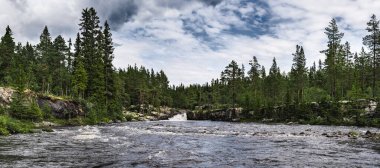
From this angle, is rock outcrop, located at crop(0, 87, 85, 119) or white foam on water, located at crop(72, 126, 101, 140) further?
rock outcrop, located at crop(0, 87, 85, 119)

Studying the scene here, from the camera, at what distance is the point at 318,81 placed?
125 metres

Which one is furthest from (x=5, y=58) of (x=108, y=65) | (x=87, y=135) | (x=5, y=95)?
(x=87, y=135)

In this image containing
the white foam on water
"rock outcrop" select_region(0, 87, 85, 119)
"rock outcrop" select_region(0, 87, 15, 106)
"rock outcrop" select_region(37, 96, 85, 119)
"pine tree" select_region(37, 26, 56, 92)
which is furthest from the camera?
"pine tree" select_region(37, 26, 56, 92)

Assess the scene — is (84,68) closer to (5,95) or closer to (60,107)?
(60,107)

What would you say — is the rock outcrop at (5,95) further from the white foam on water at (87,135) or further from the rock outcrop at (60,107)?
the white foam on water at (87,135)

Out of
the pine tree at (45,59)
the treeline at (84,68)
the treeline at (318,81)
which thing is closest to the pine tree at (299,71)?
the treeline at (318,81)

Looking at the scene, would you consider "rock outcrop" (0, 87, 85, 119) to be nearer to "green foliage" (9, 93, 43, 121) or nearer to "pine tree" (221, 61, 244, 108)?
"green foliage" (9, 93, 43, 121)

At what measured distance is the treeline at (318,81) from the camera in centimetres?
7471

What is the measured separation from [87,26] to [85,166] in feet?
Answer: 219

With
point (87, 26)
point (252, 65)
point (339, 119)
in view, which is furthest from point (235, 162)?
→ point (252, 65)

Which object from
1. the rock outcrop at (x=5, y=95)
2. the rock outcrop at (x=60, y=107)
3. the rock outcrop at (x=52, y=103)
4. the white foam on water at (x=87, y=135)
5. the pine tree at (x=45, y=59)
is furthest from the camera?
the pine tree at (x=45, y=59)

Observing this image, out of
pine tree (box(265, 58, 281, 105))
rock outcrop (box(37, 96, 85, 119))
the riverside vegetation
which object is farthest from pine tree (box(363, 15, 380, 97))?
rock outcrop (box(37, 96, 85, 119))

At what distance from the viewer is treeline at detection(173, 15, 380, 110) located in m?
74.7

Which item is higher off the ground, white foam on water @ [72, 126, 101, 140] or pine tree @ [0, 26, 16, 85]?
pine tree @ [0, 26, 16, 85]
